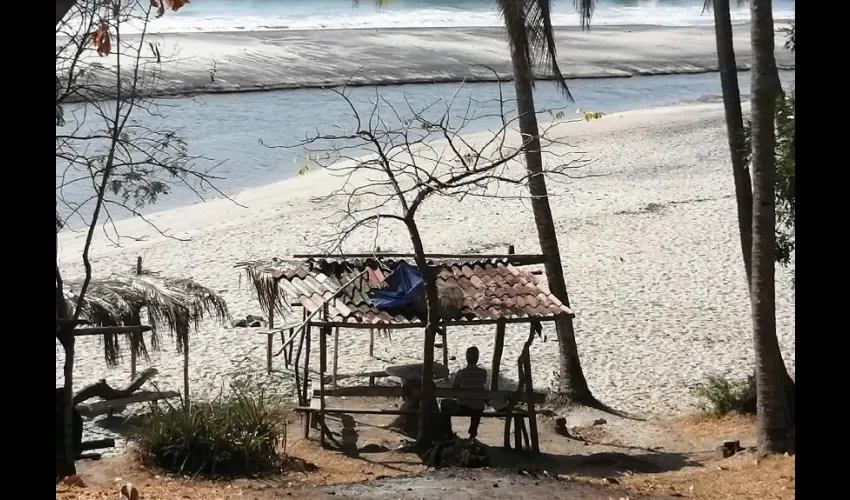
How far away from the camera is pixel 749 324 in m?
16.6

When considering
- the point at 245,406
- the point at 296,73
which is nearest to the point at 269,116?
the point at 296,73

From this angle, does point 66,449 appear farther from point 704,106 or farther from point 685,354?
point 704,106

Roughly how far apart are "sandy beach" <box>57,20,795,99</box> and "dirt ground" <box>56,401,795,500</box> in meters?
27.6

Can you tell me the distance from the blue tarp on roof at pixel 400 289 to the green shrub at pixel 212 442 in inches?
68.4

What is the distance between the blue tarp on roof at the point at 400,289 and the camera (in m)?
10.8

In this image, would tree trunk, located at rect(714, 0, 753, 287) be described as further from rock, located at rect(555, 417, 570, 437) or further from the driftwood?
the driftwood

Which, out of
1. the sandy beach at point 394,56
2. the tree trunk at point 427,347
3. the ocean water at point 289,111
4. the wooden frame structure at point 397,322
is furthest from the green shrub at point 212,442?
the sandy beach at point 394,56

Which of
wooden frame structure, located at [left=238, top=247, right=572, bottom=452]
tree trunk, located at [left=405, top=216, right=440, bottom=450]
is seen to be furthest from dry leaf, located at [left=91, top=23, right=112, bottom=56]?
tree trunk, located at [left=405, top=216, right=440, bottom=450]

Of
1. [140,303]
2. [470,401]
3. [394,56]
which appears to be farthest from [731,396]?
[394,56]

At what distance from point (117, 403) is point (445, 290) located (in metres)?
4.00

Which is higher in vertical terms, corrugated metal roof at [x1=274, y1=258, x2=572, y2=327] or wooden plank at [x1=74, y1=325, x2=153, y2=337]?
corrugated metal roof at [x1=274, y1=258, x2=572, y2=327]

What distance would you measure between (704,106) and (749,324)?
81.6ft

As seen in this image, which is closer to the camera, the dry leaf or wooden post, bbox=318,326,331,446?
the dry leaf

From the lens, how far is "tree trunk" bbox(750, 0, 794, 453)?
9.59 metres
